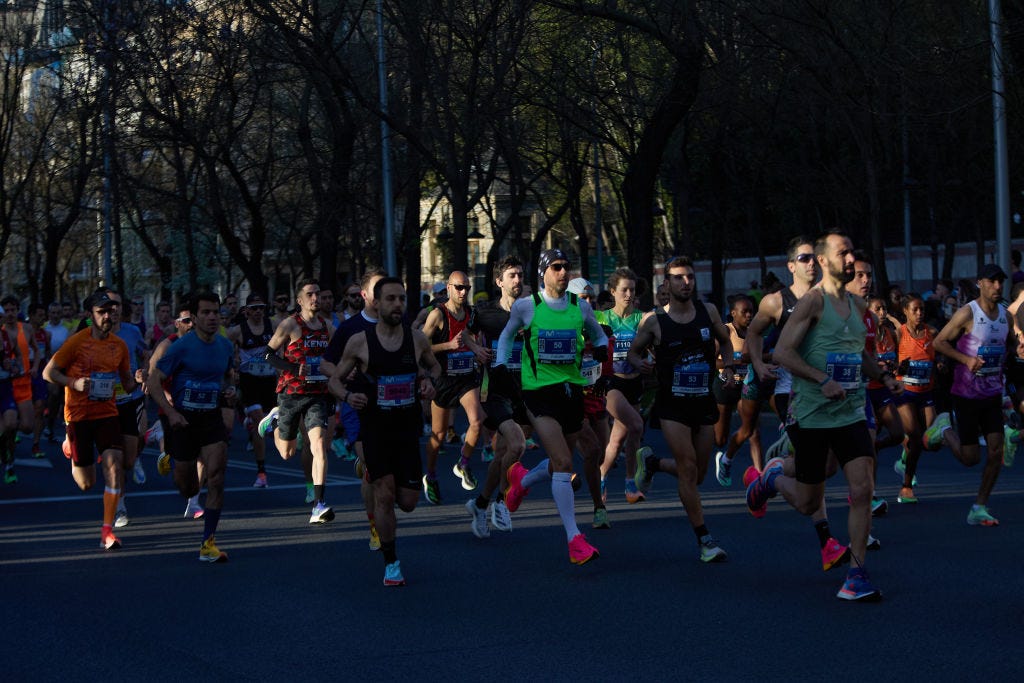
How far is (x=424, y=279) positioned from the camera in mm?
87250

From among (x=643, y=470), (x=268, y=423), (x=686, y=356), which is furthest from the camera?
(x=268, y=423)

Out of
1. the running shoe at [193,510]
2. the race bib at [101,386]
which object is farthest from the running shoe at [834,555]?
the running shoe at [193,510]

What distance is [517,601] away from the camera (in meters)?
8.22

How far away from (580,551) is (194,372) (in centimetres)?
310

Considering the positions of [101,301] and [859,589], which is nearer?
[859,589]

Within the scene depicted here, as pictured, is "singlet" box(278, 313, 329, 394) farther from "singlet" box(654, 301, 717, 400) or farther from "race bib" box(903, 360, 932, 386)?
"race bib" box(903, 360, 932, 386)

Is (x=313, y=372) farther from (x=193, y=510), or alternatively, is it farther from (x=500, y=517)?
(x=500, y=517)

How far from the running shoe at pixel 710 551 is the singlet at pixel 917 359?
363 cm

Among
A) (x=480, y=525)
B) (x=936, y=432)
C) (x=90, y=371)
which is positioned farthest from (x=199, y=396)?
(x=936, y=432)

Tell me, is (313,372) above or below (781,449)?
above

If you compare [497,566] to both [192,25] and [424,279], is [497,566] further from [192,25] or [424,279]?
[424,279]

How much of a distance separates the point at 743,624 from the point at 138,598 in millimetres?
3499

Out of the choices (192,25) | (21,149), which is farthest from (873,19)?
(21,149)

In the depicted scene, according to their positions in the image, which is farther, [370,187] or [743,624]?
[370,187]
